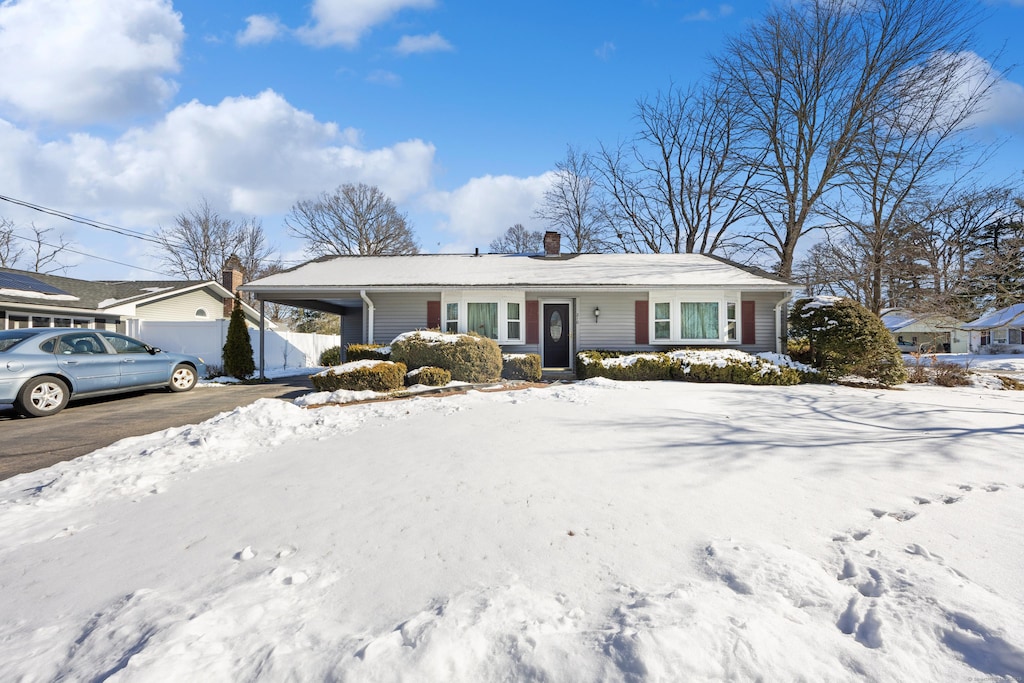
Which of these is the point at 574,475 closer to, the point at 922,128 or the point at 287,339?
the point at 287,339

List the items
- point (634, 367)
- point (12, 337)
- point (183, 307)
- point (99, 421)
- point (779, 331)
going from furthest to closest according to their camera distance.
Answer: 1. point (183, 307)
2. point (779, 331)
3. point (634, 367)
4. point (12, 337)
5. point (99, 421)

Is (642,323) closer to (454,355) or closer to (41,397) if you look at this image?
(454,355)

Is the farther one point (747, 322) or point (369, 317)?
point (747, 322)

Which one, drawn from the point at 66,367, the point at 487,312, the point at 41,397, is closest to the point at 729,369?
the point at 487,312

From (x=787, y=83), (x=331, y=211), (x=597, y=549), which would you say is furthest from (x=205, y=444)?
(x=331, y=211)

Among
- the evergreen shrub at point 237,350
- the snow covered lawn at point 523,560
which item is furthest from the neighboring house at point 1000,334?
the evergreen shrub at point 237,350

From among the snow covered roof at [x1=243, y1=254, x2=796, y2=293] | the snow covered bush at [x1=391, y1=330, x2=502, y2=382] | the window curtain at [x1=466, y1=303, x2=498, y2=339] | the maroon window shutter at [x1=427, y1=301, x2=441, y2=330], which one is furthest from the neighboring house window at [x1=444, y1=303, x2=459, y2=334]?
the snow covered bush at [x1=391, y1=330, x2=502, y2=382]

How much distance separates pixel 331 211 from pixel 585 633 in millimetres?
35097

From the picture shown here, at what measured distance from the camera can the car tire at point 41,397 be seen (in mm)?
7316

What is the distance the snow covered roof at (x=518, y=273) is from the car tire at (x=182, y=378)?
303 cm

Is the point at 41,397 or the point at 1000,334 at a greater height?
the point at 1000,334

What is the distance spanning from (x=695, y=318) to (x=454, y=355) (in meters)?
7.74

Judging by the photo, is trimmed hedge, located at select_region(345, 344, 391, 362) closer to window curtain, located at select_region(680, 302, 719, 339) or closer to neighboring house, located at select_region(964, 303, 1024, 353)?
window curtain, located at select_region(680, 302, 719, 339)

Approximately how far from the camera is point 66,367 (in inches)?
310
